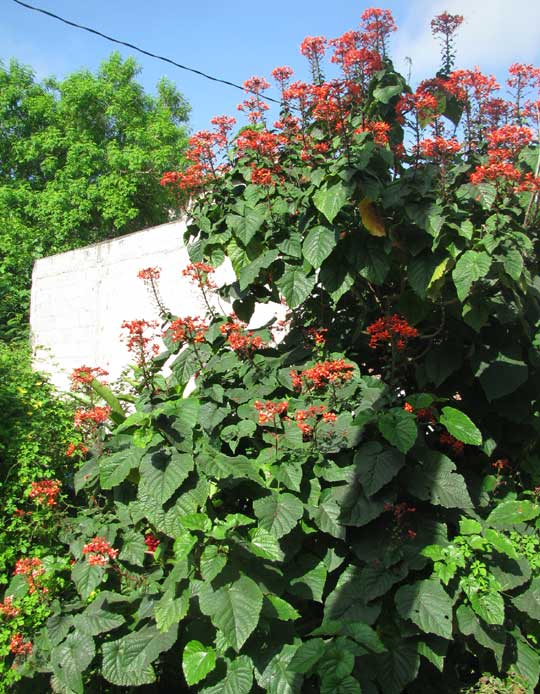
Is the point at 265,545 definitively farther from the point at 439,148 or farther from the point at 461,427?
the point at 439,148

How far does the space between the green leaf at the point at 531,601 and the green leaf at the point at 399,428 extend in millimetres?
826

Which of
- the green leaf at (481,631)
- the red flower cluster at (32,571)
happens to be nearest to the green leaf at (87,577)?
the red flower cluster at (32,571)

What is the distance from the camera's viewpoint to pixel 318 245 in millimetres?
2453

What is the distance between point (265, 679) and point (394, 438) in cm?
86

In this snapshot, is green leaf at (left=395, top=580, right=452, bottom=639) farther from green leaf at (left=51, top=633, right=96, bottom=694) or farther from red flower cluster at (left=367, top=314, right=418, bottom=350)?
green leaf at (left=51, top=633, right=96, bottom=694)

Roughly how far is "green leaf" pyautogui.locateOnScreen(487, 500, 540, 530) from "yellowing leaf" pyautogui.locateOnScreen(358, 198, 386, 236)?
3.81 ft

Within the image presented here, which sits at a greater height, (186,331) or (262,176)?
(262,176)

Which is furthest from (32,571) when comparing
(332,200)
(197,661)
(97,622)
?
(332,200)

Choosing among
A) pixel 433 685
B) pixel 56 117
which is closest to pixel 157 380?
pixel 433 685

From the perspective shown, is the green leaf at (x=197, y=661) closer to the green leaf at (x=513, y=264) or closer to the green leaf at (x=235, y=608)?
the green leaf at (x=235, y=608)

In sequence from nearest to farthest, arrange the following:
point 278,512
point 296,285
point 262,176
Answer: point 278,512, point 296,285, point 262,176

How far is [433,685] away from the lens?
257cm

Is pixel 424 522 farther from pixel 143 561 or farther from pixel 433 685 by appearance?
pixel 143 561

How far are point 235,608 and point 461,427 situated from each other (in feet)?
3.46
